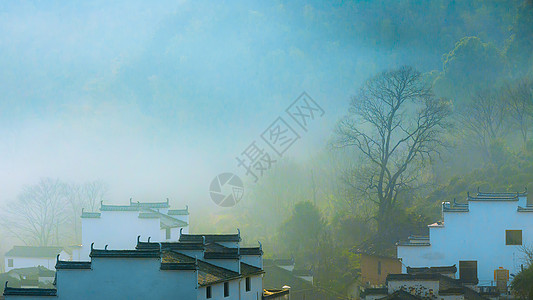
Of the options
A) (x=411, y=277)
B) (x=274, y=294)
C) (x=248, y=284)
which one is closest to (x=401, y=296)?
(x=411, y=277)

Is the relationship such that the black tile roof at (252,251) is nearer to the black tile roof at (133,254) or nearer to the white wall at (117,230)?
the black tile roof at (133,254)

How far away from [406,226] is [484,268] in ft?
20.8

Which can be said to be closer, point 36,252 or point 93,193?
point 36,252

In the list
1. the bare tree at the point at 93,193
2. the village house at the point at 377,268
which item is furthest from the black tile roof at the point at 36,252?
the village house at the point at 377,268

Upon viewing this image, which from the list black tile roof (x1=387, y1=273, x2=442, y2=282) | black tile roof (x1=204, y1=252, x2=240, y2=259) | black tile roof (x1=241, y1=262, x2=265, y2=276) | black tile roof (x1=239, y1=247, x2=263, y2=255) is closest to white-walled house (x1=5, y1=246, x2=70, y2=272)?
black tile roof (x1=239, y1=247, x2=263, y2=255)

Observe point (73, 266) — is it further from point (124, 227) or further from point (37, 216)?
point (37, 216)

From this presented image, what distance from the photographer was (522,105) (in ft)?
160

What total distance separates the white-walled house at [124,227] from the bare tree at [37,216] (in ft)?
75.5

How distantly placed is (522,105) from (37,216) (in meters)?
44.4

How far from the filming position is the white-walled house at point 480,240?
29.3m

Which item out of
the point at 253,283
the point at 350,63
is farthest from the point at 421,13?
the point at 253,283

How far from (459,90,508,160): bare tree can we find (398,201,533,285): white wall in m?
18.1

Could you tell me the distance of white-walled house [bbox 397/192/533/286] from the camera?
29266 mm

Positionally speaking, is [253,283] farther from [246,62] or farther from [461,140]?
[246,62]
